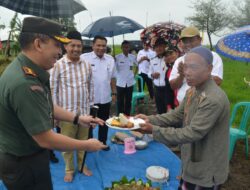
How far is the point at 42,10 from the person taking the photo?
456 centimetres

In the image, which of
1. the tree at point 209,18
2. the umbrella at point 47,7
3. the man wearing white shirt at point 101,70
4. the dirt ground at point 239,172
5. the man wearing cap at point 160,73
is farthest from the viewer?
the tree at point 209,18

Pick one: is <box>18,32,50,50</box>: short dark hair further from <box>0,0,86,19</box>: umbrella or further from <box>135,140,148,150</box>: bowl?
<box>135,140,148,150</box>: bowl

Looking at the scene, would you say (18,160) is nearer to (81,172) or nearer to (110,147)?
(81,172)

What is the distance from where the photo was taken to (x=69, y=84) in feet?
12.2

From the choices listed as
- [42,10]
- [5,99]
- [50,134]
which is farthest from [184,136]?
[42,10]

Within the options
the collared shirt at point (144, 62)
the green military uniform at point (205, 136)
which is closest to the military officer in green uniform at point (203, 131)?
the green military uniform at point (205, 136)

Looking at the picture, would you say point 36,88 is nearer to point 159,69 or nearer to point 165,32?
point 159,69

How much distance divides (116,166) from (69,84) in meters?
1.54

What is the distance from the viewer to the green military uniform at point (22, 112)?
1721 millimetres

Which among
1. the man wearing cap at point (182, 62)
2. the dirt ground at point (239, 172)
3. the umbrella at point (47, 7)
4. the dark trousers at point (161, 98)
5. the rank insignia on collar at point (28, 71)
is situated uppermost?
the umbrella at point (47, 7)

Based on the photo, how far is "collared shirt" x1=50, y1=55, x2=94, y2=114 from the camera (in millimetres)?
3703

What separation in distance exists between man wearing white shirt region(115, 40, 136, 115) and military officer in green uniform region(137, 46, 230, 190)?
4412 millimetres

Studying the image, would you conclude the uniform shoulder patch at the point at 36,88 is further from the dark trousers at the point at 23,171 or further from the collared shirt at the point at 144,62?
the collared shirt at the point at 144,62

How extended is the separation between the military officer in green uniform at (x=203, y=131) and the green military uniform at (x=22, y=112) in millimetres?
1023
